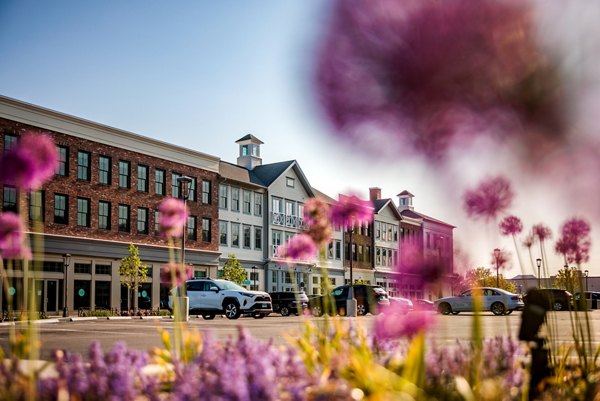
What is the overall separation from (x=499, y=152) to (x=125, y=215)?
41.7 meters

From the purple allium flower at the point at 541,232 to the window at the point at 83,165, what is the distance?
127 feet

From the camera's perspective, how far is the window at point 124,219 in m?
41.2

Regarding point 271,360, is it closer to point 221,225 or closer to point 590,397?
point 590,397

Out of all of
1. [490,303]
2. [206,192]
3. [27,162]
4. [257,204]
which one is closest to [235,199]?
[257,204]

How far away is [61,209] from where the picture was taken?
3706 cm

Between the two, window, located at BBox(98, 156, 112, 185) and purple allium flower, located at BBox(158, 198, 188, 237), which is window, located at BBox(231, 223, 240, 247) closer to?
window, located at BBox(98, 156, 112, 185)

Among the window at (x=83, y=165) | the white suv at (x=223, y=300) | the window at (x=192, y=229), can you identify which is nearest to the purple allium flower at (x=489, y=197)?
the white suv at (x=223, y=300)

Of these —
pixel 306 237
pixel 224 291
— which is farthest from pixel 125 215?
pixel 306 237

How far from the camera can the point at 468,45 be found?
50.9 inches

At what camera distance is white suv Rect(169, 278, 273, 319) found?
2953 cm

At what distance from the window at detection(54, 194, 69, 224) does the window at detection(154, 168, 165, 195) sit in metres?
7.60

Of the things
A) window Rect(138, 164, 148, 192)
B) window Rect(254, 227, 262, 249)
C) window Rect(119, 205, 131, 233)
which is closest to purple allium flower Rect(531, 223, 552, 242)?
window Rect(119, 205, 131, 233)

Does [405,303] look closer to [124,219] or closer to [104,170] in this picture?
[104,170]

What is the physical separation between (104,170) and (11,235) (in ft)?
127
